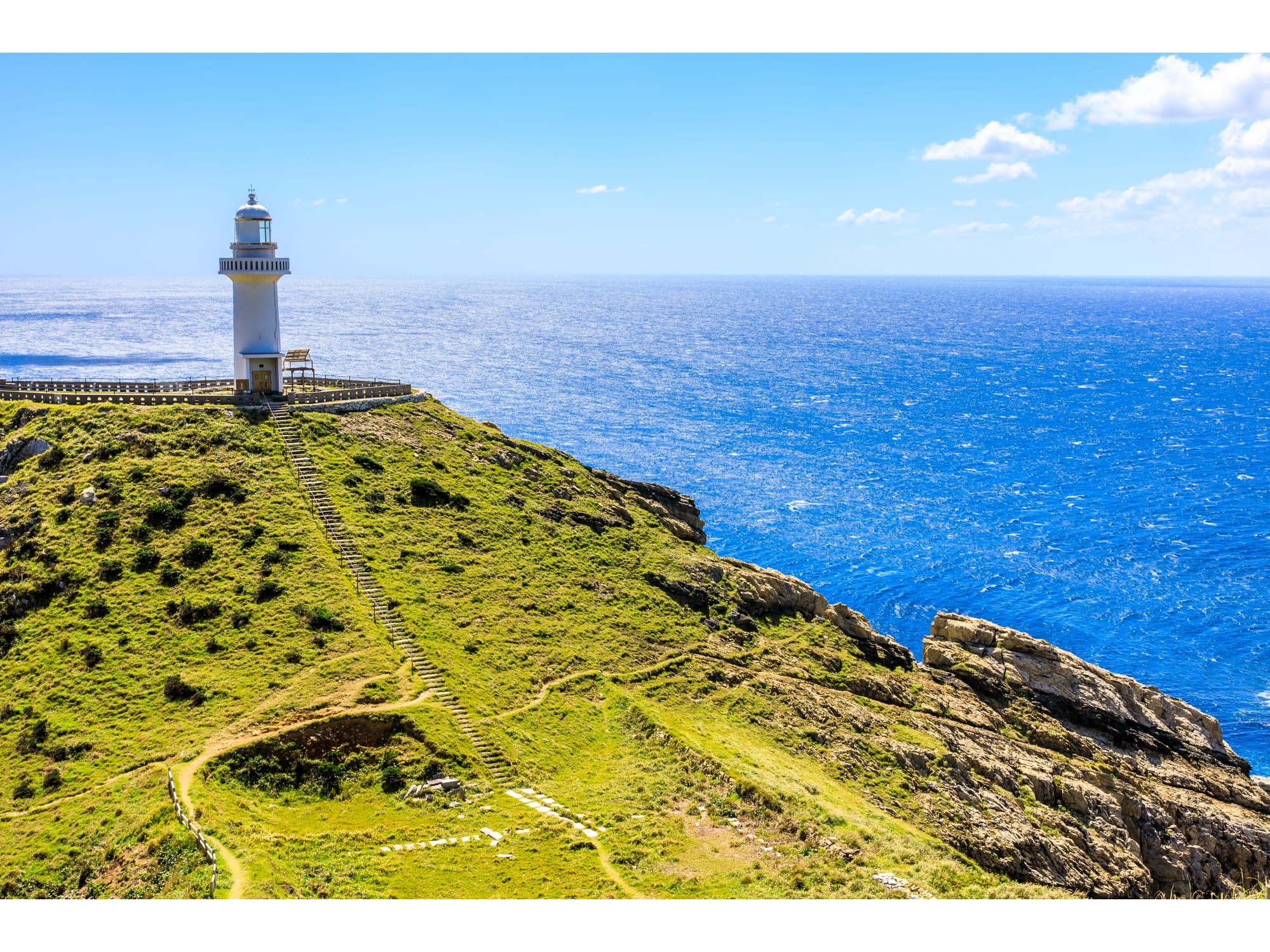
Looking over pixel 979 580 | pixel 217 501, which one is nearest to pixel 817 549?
pixel 979 580

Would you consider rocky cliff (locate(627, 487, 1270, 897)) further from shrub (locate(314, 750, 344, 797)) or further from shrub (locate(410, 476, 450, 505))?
shrub (locate(314, 750, 344, 797))

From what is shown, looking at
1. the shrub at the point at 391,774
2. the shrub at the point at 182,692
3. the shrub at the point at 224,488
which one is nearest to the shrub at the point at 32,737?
the shrub at the point at 182,692

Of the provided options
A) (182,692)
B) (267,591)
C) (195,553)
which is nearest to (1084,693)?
(267,591)

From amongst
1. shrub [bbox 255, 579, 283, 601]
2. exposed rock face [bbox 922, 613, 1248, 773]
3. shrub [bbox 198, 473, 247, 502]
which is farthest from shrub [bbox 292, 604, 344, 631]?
exposed rock face [bbox 922, 613, 1248, 773]

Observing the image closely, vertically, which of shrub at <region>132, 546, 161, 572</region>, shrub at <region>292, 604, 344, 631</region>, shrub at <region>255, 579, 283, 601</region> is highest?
shrub at <region>132, 546, 161, 572</region>

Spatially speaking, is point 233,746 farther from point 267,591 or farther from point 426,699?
point 267,591

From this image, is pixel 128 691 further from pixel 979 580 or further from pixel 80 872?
pixel 979 580
